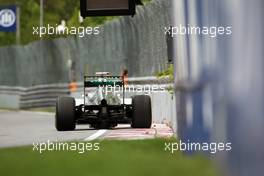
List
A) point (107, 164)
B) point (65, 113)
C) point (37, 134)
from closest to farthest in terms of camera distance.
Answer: point (107, 164)
point (65, 113)
point (37, 134)

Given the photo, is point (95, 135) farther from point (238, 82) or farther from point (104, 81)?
point (238, 82)

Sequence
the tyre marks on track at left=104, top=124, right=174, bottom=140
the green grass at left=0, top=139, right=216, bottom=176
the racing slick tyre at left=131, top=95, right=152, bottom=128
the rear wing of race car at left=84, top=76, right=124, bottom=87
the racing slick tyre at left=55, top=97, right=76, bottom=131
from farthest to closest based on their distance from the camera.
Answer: the racing slick tyre at left=131, top=95, right=152, bottom=128
the racing slick tyre at left=55, top=97, right=76, bottom=131
the rear wing of race car at left=84, top=76, right=124, bottom=87
the tyre marks on track at left=104, top=124, right=174, bottom=140
the green grass at left=0, top=139, right=216, bottom=176

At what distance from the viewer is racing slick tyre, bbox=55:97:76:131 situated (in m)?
12.2

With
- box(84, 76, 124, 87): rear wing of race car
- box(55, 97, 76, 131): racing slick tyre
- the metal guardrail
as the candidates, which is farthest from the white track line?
the metal guardrail

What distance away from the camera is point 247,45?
467cm

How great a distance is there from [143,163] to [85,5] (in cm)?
181

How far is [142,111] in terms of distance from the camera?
12.6m

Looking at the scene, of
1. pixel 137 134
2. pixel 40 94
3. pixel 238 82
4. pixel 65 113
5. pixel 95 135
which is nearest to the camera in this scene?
pixel 238 82

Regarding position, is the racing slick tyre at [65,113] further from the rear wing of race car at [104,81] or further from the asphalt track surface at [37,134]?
the rear wing of race car at [104,81]

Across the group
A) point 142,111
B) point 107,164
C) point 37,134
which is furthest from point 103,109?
point 107,164

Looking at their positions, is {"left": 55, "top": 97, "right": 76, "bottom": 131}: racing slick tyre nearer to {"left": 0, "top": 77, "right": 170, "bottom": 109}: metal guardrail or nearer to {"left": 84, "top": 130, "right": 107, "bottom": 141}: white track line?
Answer: {"left": 84, "top": 130, "right": 107, "bottom": 141}: white track line

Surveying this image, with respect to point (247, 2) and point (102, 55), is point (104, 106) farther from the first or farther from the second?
point (102, 55)

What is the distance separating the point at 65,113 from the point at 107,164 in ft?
20.7

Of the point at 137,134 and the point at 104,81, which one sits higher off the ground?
the point at 104,81
